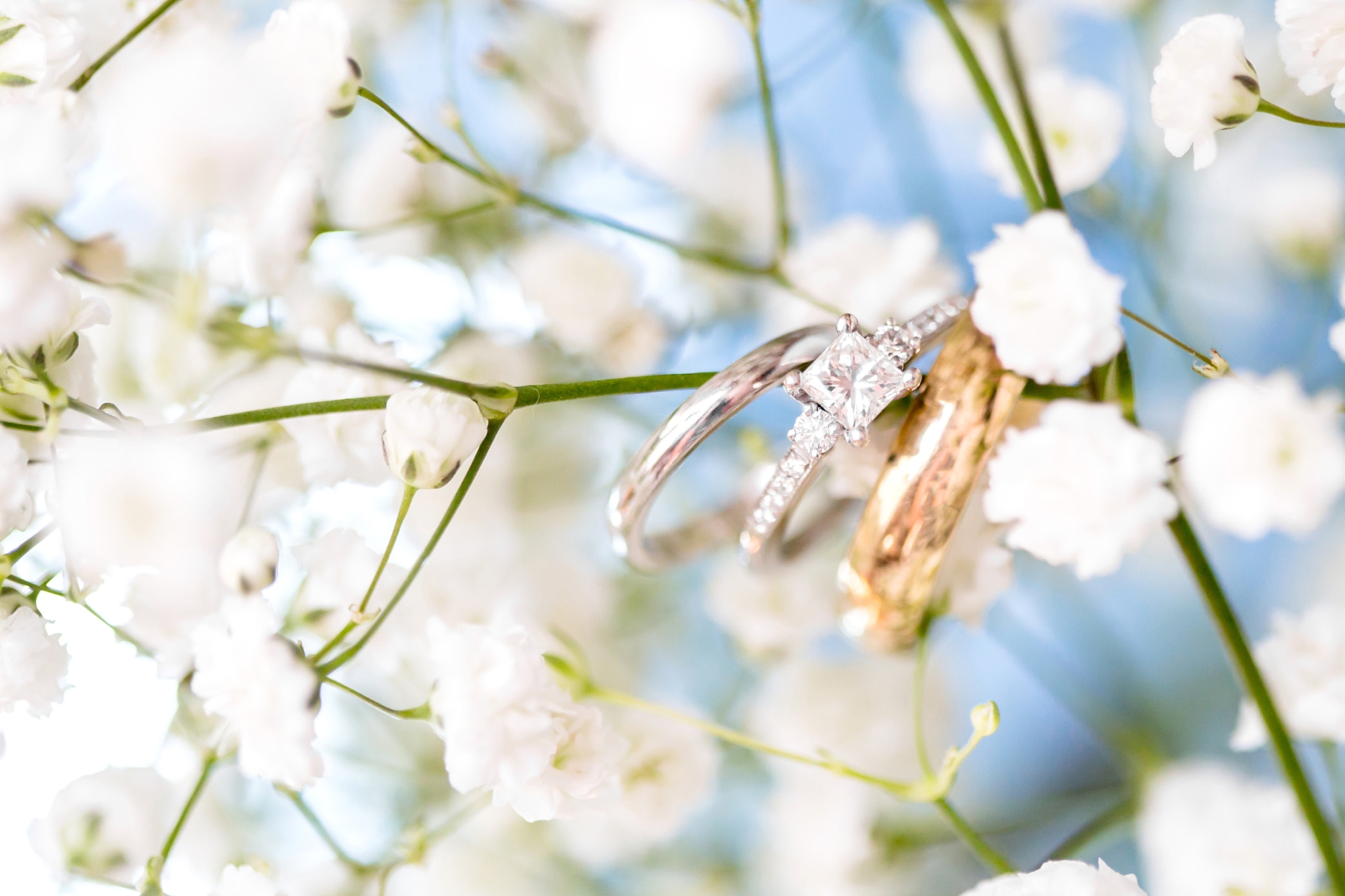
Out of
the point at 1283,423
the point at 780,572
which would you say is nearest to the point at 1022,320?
the point at 1283,423

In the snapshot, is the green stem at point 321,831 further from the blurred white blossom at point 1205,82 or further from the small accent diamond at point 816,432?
the blurred white blossom at point 1205,82

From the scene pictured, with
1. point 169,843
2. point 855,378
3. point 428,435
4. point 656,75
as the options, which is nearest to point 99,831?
point 169,843

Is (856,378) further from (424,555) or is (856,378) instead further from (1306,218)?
(1306,218)

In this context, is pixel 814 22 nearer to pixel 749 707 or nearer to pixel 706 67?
Result: pixel 706 67

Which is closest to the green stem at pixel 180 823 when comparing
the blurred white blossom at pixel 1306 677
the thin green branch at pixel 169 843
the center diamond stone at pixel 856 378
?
the thin green branch at pixel 169 843

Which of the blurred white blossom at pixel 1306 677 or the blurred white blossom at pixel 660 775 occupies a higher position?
the blurred white blossom at pixel 1306 677

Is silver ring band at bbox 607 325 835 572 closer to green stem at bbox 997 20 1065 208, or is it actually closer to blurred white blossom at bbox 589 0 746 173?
green stem at bbox 997 20 1065 208
